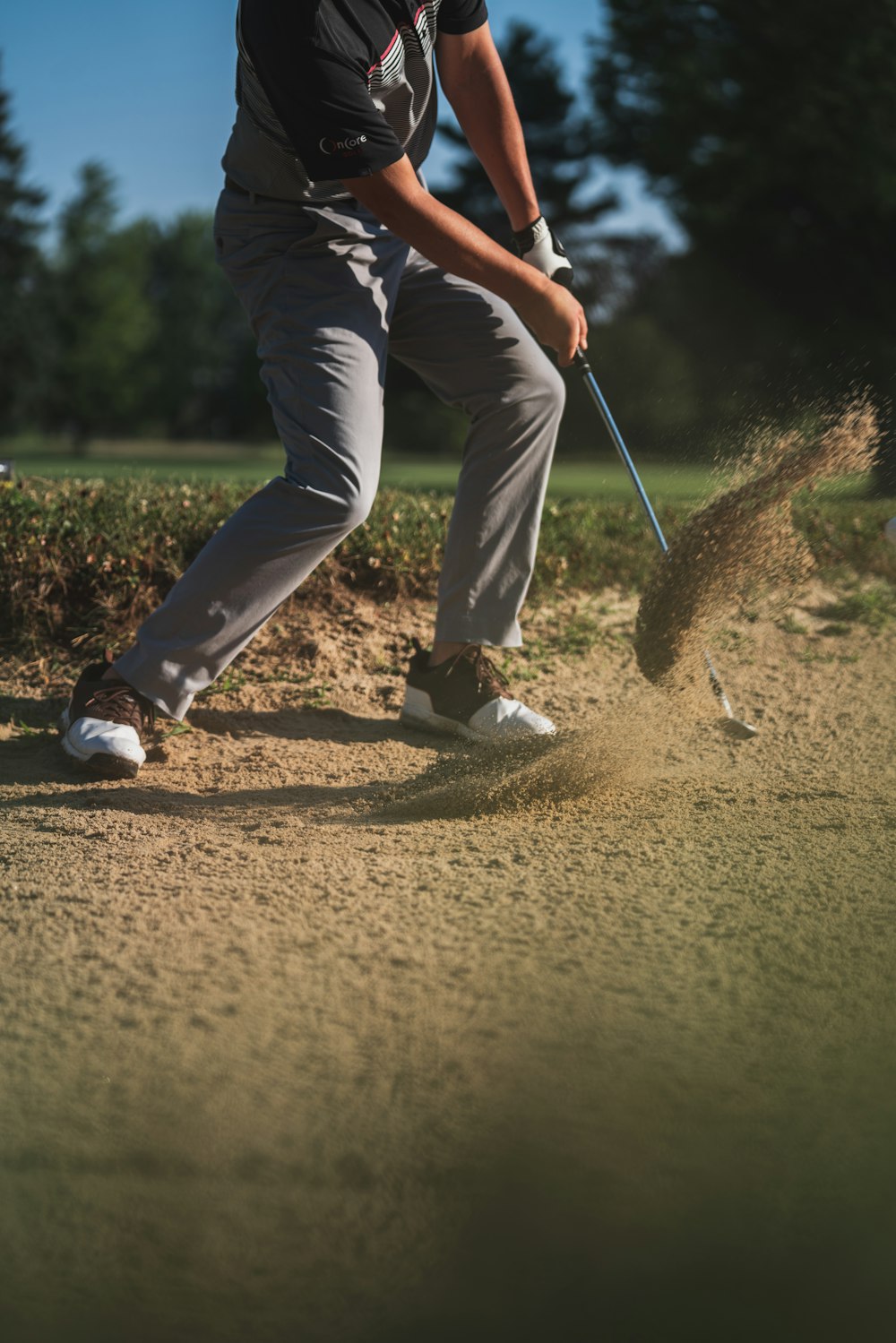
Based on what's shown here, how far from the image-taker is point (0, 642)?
408 cm

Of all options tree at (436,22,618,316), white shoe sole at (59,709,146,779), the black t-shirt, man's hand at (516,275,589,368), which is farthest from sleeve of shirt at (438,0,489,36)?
tree at (436,22,618,316)

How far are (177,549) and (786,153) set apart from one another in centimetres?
1944

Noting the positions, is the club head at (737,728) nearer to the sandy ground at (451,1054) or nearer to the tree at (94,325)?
the sandy ground at (451,1054)

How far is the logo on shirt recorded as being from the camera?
103 inches

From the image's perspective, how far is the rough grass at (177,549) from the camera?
4.08 m

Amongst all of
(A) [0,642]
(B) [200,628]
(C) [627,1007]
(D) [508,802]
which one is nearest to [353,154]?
(B) [200,628]

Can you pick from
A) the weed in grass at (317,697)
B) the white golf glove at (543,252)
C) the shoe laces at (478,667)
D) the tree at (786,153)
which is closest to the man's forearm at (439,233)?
the white golf glove at (543,252)

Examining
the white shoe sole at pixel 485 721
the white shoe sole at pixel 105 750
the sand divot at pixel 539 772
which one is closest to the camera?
the sand divot at pixel 539 772

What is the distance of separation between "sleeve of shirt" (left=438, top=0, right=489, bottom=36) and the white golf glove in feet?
1.73

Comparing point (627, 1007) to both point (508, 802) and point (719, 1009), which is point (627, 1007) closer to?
point (719, 1009)

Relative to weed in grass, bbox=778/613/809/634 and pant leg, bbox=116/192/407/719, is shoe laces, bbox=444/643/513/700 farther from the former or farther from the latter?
weed in grass, bbox=778/613/809/634

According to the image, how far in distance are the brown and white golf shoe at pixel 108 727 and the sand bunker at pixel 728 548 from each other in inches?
52.1

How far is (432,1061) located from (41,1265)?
0.57m

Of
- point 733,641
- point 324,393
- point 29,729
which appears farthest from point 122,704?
point 733,641
